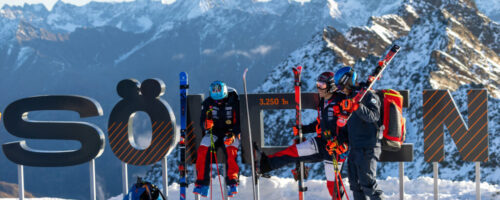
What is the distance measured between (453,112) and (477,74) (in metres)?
165

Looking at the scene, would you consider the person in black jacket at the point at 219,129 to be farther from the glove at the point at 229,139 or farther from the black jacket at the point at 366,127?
the black jacket at the point at 366,127

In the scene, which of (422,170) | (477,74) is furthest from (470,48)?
(422,170)

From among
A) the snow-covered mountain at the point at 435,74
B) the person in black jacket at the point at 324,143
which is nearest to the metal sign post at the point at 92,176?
the person in black jacket at the point at 324,143

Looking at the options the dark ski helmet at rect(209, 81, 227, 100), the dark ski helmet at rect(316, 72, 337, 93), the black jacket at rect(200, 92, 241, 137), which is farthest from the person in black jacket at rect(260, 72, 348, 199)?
the dark ski helmet at rect(209, 81, 227, 100)

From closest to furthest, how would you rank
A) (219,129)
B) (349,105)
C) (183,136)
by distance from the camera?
(349,105) → (219,129) → (183,136)

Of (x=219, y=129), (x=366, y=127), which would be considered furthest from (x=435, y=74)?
(x=366, y=127)

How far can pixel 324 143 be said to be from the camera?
32.3ft

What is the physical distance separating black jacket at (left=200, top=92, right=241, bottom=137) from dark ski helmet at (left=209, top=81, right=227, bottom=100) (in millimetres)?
126

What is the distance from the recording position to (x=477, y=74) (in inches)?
6344

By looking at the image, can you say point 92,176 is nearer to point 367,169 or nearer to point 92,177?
point 92,177

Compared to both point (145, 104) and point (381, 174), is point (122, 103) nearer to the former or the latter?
point (145, 104)

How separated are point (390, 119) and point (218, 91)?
11.4ft

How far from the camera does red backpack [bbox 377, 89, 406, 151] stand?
9.08 metres

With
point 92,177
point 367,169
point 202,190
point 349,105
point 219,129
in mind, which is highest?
point 349,105
